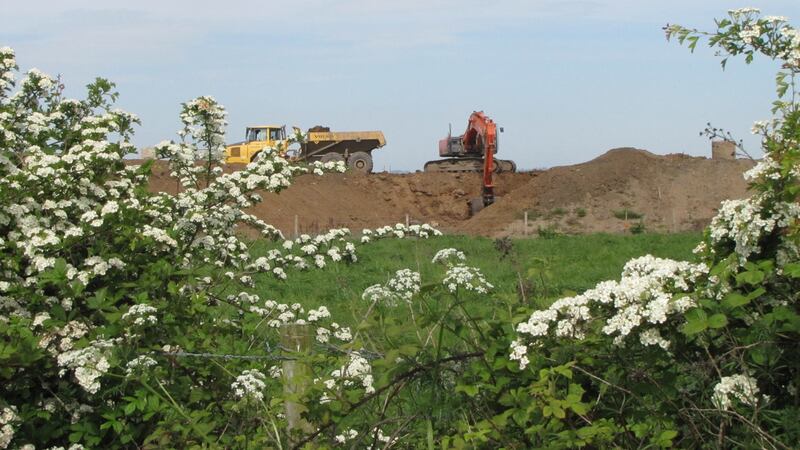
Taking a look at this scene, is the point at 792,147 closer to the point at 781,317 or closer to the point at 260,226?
the point at 781,317

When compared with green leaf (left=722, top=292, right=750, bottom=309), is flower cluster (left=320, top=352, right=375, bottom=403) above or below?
below

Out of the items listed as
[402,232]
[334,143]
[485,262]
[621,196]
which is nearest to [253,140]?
[334,143]

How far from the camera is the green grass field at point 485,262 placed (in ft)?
59.4

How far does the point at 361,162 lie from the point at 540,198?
1276 centimetres

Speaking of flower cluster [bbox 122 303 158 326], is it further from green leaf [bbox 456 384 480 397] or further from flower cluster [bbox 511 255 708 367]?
flower cluster [bbox 511 255 708 367]

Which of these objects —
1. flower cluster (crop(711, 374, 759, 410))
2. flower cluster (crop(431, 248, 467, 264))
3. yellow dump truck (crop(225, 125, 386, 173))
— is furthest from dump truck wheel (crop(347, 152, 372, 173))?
flower cluster (crop(711, 374, 759, 410))

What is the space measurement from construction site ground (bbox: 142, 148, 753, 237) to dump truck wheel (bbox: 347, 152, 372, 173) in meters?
0.75

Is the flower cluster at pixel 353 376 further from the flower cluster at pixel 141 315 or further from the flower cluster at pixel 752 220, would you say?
the flower cluster at pixel 752 220

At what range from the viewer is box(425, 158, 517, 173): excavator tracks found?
52688mm

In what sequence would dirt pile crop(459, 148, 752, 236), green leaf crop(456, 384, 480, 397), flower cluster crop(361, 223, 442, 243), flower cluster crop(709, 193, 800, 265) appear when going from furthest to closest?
dirt pile crop(459, 148, 752, 236), flower cluster crop(361, 223, 442, 243), green leaf crop(456, 384, 480, 397), flower cluster crop(709, 193, 800, 265)

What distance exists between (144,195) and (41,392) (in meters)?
1.58

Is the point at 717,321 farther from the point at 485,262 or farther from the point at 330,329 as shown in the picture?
the point at 485,262

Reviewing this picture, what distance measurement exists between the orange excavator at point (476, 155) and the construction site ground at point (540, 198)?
0.85m

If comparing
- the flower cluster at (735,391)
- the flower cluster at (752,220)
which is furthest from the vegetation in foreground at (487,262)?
the flower cluster at (735,391)
